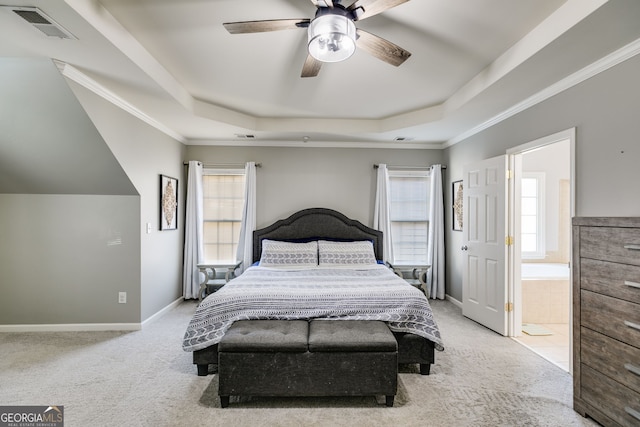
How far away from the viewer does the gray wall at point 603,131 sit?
2.29 m

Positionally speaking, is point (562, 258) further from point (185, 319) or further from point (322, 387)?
point (185, 319)

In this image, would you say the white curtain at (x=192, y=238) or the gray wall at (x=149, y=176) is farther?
the white curtain at (x=192, y=238)

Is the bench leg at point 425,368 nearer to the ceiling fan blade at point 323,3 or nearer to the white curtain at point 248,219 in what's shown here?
the ceiling fan blade at point 323,3

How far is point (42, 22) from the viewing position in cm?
201

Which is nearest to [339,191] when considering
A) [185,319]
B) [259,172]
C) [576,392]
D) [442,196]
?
[259,172]

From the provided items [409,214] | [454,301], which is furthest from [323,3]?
[454,301]

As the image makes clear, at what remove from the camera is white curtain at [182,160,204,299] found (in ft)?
16.4

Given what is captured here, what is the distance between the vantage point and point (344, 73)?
10.3ft

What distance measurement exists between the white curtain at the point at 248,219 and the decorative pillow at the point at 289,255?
0.44 meters

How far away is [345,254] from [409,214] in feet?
4.79

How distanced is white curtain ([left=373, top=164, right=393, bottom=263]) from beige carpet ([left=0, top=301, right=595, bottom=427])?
6.21ft

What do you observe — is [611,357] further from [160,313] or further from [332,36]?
[160,313]

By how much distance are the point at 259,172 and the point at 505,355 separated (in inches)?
156

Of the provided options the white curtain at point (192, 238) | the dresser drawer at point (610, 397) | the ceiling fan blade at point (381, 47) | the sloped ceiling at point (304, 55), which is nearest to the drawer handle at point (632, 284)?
the dresser drawer at point (610, 397)
